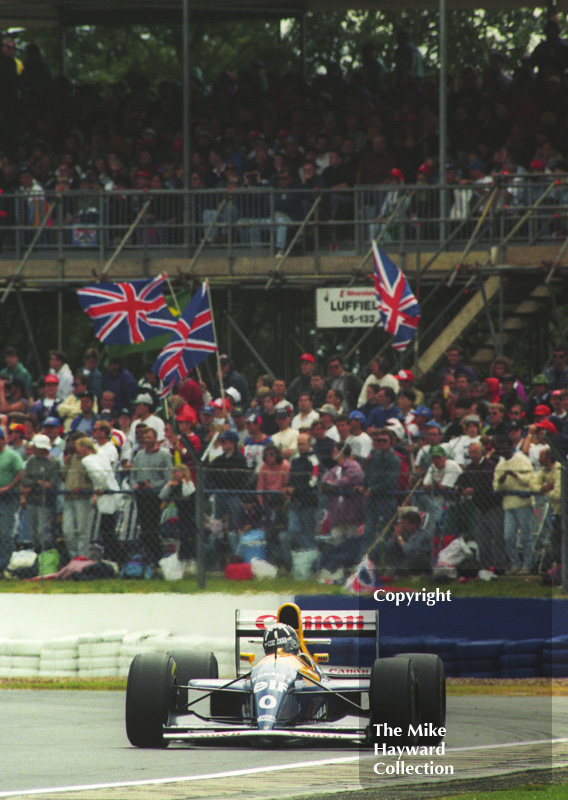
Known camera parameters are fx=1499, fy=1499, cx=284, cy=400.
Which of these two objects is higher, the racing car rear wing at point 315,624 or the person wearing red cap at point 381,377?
the person wearing red cap at point 381,377

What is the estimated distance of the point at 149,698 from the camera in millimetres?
9109

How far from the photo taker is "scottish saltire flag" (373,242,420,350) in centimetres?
1859

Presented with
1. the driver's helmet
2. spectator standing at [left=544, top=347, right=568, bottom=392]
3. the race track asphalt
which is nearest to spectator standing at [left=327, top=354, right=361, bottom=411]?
spectator standing at [left=544, top=347, right=568, bottom=392]

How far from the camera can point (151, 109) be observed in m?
24.7

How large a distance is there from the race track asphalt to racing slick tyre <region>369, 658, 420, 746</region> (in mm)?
154

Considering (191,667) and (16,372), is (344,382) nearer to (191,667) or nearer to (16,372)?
(16,372)

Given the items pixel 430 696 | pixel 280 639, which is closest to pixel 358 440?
pixel 280 639

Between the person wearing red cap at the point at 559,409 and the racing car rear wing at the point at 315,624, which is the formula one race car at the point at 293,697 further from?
the person wearing red cap at the point at 559,409

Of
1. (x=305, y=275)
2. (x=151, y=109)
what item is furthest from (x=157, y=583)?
(x=151, y=109)

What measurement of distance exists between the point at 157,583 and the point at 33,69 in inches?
568

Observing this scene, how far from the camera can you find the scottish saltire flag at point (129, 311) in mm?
19344

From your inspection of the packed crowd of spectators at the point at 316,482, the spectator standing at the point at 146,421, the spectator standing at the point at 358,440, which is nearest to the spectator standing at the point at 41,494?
the packed crowd of spectators at the point at 316,482

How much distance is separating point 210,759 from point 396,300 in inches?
408

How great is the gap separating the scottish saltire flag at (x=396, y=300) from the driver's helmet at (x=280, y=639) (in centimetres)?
927
